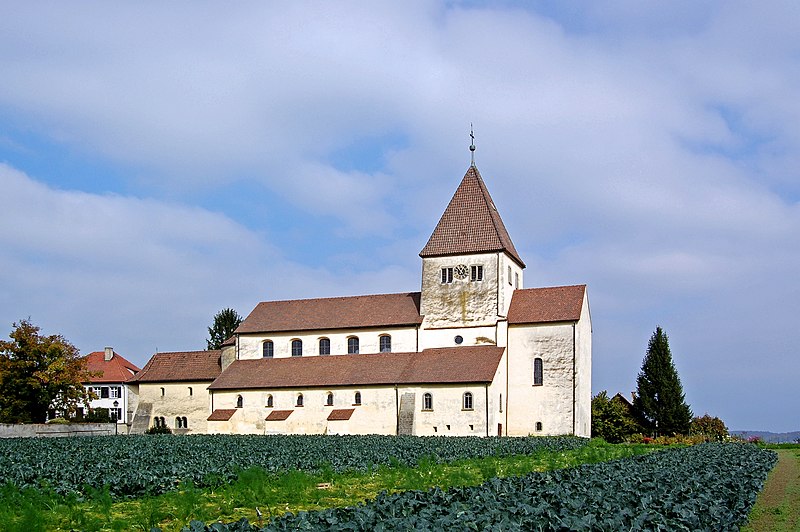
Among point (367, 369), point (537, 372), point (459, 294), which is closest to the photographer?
point (537, 372)

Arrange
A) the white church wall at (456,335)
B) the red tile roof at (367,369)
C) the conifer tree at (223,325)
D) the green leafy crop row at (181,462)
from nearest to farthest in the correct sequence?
1. the green leafy crop row at (181,462)
2. the red tile roof at (367,369)
3. the white church wall at (456,335)
4. the conifer tree at (223,325)

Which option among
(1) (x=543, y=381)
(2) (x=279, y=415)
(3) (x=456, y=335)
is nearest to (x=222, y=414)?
(2) (x=279, y=415)

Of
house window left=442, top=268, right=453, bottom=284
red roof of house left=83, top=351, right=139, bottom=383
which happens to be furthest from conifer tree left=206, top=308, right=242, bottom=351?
house window left=442, top=268, right=453, bottom=284

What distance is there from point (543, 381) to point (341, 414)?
12.8 m

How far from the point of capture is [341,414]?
5266cm

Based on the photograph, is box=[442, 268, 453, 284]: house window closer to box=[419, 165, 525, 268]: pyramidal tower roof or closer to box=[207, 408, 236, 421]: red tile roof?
box=[419, 165, 525, 268]: pyramidal tower roof

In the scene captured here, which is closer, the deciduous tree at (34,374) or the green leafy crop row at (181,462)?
the green leafy crop row at (181,462)

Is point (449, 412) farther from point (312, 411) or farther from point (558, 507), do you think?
point (558, 507)

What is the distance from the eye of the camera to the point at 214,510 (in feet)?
46.5

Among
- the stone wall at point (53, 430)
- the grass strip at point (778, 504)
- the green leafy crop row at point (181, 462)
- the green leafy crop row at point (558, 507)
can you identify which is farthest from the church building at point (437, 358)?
the green leafy crop row at point (558, 507)

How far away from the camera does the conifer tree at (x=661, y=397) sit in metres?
59.8

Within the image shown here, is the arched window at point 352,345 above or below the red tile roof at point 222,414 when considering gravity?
above

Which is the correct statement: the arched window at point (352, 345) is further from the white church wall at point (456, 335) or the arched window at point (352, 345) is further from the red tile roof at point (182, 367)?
the red tile roof at point (182, 367)

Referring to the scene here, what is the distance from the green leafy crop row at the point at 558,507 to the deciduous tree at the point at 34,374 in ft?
161
